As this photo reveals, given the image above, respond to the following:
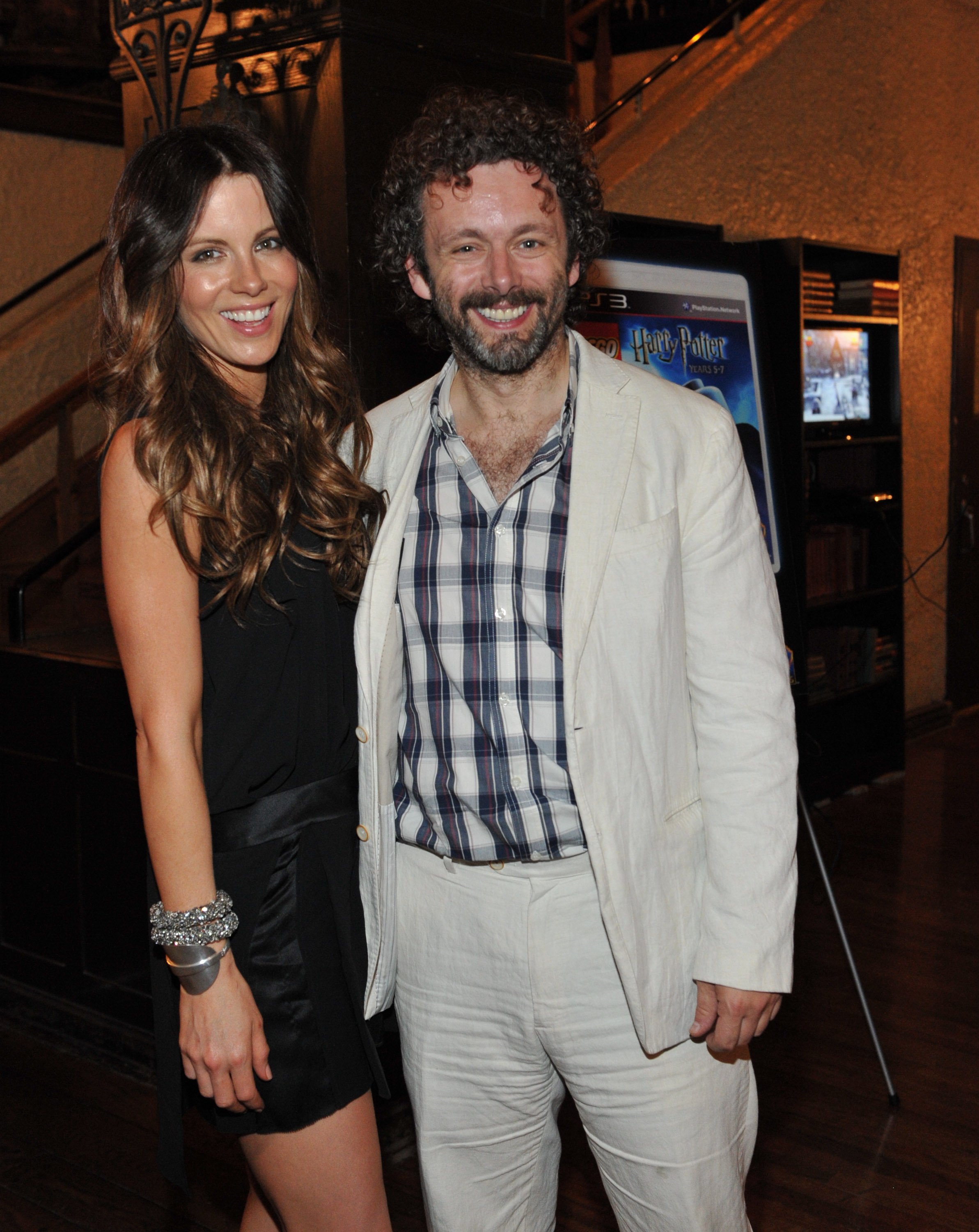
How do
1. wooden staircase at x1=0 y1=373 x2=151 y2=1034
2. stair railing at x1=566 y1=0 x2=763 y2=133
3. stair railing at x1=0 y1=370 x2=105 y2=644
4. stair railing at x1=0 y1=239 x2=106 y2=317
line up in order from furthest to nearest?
stair railing at x1=0 y1=239 x2=106 y2=317 → stair railing at x1=566 y1=0 x2=763 y2=133 → stair railing at x1=0 y1=370 x2=105 y2=644 → wooden staircase at x1=0 y1=373 x2=151 y2=1034

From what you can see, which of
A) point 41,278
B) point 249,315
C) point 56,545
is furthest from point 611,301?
point 41,278

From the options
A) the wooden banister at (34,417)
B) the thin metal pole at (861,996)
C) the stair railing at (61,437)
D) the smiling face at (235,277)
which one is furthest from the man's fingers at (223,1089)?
the wooden banister at (34,417)

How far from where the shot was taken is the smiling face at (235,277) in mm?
1687

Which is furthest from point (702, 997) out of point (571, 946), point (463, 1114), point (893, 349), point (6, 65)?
point (6, 65)

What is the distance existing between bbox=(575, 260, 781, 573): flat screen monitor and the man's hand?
134 centimetres

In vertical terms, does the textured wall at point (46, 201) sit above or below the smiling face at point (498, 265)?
above

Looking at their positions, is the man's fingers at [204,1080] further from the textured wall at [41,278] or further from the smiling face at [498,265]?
the textured wall at [41,278]

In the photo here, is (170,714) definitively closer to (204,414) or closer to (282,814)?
(282,814)

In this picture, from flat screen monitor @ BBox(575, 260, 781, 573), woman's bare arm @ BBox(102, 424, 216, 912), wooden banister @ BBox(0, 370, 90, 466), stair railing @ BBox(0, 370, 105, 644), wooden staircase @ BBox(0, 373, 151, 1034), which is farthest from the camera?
wooden banister @ BBox(0, 370, 90, 466)

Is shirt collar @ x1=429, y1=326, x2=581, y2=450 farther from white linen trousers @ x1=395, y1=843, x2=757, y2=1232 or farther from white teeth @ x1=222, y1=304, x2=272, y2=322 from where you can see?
white linen trousers @ x1=395, y1=843, x2=757, y2=1232

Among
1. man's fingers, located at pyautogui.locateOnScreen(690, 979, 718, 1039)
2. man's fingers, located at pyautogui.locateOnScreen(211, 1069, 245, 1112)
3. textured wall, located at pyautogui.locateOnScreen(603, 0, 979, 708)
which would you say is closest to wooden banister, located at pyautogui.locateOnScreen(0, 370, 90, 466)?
textured wall, located at pyautogui.locateOnScreen(603, 0, 979, 708)

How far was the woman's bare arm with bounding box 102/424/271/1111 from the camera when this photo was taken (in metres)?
1.57

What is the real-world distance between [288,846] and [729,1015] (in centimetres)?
65

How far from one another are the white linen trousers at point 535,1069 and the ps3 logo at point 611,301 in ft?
4.59
